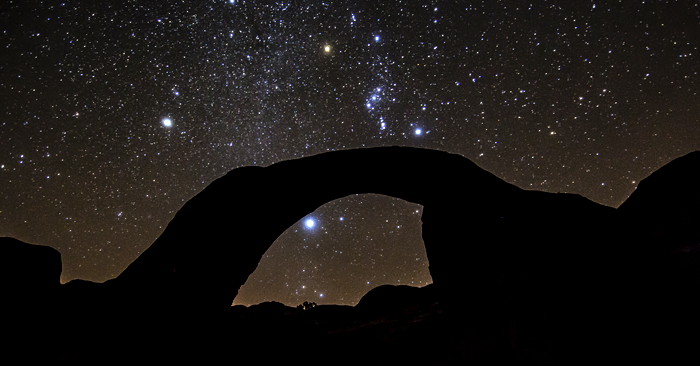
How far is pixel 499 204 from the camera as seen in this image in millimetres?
4293

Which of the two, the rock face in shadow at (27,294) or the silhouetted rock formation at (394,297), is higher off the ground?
the rock face in shadow at (27,294)

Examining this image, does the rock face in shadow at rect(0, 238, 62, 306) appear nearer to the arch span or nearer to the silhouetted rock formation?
the arch span

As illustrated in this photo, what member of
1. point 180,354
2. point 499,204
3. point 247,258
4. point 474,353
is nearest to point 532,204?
point 499,204

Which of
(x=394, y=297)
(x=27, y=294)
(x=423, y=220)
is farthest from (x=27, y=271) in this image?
(x=394, y=297)

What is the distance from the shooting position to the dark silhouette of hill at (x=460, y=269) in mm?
3191

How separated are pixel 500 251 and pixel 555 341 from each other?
3.54 ft

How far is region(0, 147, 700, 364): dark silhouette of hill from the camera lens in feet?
10.5

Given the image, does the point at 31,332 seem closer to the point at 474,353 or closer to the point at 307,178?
the point at 307,178

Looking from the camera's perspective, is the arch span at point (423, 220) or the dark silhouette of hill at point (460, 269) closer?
the dark silhouette of hill at point (460, 269)

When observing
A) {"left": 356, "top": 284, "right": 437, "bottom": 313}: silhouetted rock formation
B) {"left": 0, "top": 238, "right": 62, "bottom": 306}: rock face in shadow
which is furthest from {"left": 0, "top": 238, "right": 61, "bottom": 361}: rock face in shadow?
{"left": 356, "top": 284, "right": 437, "bottom": 313}: silhouetted rock formation

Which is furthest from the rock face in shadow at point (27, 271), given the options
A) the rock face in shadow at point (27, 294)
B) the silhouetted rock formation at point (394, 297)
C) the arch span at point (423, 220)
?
the silhouetted rock formation at point (394, 297)

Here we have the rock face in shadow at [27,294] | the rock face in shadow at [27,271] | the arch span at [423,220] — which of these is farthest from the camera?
Answer: the arch span at [423,220]

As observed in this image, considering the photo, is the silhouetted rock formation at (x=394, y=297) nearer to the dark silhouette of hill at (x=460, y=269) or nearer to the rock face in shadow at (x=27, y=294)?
the dark silhouette of hill at (x=460, y=269)

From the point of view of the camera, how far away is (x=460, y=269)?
4.13m
